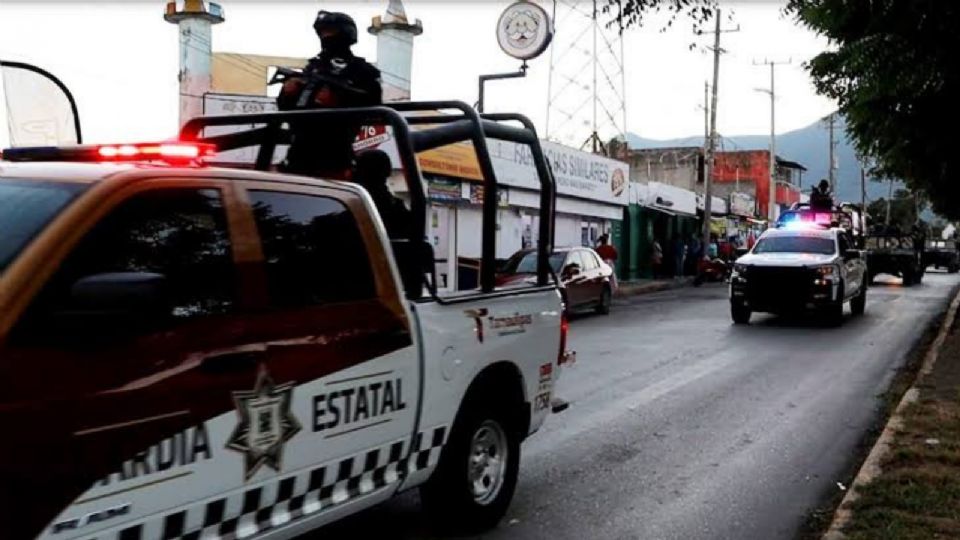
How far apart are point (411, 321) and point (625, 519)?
2.11m

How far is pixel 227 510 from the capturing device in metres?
3.69


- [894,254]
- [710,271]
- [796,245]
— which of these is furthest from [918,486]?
[894,254]

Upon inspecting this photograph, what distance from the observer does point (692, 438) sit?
27.8 ft

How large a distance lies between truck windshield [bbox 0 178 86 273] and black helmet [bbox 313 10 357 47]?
2714 mm

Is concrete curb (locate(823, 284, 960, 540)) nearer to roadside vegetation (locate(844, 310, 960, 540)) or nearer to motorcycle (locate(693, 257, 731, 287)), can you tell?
roadside vegetation (locate(844, 310, 960, 540))

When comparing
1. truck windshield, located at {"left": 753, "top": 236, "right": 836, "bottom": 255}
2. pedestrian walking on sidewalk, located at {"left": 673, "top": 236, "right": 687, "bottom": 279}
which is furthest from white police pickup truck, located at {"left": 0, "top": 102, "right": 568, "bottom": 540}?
pedestrian walking on sidewalk, located at {"left": 673, "top": 236, "right": 687, "bottom": 279}

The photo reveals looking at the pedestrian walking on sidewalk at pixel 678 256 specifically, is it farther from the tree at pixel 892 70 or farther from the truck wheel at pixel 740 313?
the tree at pixel 892 70

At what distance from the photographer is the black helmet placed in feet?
19.8

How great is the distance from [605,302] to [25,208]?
18.5 meters

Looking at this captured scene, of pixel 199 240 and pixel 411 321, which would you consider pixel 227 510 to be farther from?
pixel 411 321

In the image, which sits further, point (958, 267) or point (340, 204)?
point (958, 267)

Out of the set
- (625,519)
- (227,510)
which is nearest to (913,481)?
(625,519)

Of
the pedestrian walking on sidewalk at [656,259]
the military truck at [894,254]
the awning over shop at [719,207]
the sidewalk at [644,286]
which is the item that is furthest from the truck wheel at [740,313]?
the awning over shop at [719,207]

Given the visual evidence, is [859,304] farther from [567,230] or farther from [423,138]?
[423,138]
